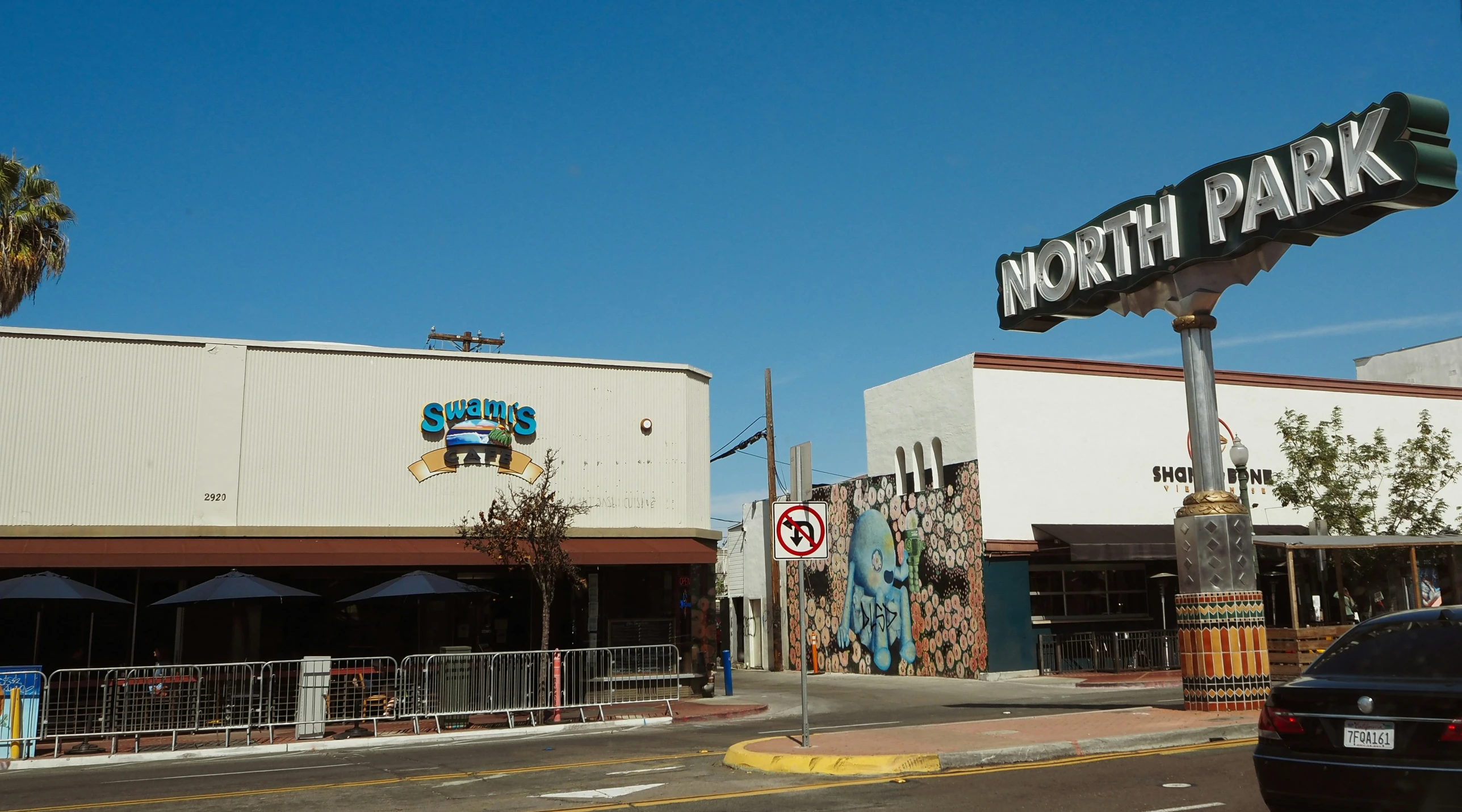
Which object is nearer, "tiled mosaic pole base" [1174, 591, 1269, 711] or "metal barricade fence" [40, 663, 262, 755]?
"tiled mosaic pole base" [1174, 591, 1269, 711]

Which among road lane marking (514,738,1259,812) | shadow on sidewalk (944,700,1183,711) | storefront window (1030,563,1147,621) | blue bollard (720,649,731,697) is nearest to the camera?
road lane marking (514,738,1259,812)

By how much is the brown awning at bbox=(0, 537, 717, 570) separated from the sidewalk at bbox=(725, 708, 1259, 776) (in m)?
10.2

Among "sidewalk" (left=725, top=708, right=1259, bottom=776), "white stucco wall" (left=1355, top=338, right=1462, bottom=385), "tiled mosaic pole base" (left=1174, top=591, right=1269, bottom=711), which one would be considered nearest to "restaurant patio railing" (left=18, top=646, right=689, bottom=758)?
"sidewalk" (left=725, top=708, right=1259, bottom=776)

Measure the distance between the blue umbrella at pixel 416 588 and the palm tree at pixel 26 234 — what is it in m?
12.9

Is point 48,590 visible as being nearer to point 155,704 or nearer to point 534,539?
point 155,704

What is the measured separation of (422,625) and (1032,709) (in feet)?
40.1

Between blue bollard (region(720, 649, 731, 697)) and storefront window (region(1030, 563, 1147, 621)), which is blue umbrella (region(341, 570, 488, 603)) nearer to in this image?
blue bollard (region(720, 649, 731, 697))

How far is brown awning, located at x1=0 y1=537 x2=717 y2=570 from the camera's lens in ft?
69.9

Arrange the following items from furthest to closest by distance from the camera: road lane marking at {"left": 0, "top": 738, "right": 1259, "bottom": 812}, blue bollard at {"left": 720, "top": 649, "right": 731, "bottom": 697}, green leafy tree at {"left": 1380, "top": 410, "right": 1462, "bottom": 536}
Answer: green leafy tree at {"left": 1380, "top": 410, "right": 1462, "bottom": 536} < blue bollard at {"left": 720, "top": 649, "right": 731, "bottom": 697} < road lane marking at {"left": 0, "top": 738, "right": 1259, "bottom": 812}

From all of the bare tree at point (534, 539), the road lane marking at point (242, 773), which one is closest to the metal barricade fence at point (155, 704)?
the road lane marking at point (242, 773)

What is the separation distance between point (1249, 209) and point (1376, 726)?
10.4 metres

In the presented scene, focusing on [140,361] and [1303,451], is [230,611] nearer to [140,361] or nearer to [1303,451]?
[140,361]

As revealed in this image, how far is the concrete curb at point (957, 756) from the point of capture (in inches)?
454

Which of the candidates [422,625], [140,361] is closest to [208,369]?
[140,361]
